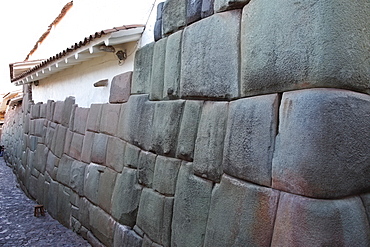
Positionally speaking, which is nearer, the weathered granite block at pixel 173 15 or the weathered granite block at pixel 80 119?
the weathered granite block at pixel 173 15

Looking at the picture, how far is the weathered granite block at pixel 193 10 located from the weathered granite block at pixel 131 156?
1.23 metres

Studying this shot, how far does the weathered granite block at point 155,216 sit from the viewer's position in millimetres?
2504

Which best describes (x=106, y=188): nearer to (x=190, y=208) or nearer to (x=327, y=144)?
(x=190, y=208)

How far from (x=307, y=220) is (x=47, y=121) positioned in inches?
222

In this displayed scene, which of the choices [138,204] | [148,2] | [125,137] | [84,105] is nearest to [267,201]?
[138,204]

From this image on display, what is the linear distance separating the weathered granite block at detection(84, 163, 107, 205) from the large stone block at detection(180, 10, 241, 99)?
1857 millimetres

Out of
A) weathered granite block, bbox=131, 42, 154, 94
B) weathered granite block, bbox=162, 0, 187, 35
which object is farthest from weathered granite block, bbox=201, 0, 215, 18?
weathered granite block, bbox=131, 42, 154, 94

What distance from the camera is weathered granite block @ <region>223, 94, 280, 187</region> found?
63.2 inches

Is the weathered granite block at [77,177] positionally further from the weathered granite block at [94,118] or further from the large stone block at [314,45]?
the large stone block at [314,45]

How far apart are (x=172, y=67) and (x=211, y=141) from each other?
775mm

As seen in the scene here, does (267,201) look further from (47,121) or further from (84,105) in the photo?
(47,121)

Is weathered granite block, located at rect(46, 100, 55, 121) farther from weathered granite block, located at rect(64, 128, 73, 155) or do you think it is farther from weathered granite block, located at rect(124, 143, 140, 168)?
weathered granite block, located at rect(124, 143, 140, 168)

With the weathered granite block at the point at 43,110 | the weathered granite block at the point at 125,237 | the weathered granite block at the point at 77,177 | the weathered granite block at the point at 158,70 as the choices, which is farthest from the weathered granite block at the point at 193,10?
the weathered granite block at the point at 43,110

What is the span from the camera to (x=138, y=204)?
9.86ft
